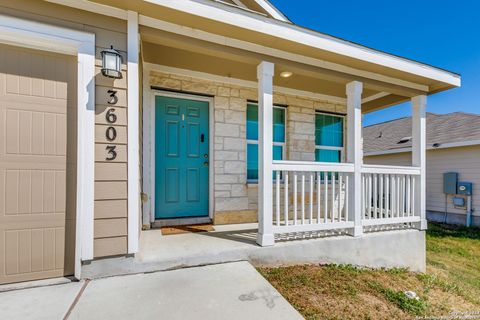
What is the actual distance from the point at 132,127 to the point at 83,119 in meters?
0.40

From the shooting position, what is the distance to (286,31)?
259cm

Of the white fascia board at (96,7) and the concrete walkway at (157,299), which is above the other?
the white fascia board at (96,7)

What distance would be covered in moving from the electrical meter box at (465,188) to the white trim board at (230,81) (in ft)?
16.9

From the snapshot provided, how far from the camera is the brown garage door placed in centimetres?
195

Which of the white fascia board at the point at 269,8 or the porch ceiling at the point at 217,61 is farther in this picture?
the white fascia board at the point at 269,8

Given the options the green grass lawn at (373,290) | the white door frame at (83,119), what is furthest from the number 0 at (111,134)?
the green grass lawn at (373,290)

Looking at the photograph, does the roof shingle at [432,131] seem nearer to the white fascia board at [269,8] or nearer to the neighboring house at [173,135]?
the neighboring house at [173,135]

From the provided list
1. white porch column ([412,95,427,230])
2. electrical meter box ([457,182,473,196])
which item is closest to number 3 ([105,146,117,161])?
white porch column ([412,95,427,230])

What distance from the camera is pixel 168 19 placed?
2.32m

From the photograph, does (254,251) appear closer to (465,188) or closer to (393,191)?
(393,191)

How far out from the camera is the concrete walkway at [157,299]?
5.28 ft

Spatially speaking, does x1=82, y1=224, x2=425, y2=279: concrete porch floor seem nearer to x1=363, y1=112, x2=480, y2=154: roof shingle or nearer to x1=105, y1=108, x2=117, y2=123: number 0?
x1=105, y1=108, x2=117, y2=123: number 0

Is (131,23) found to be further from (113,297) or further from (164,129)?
(113,297)

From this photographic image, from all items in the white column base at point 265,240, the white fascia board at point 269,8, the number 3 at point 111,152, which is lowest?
the white column base at point 265,240
